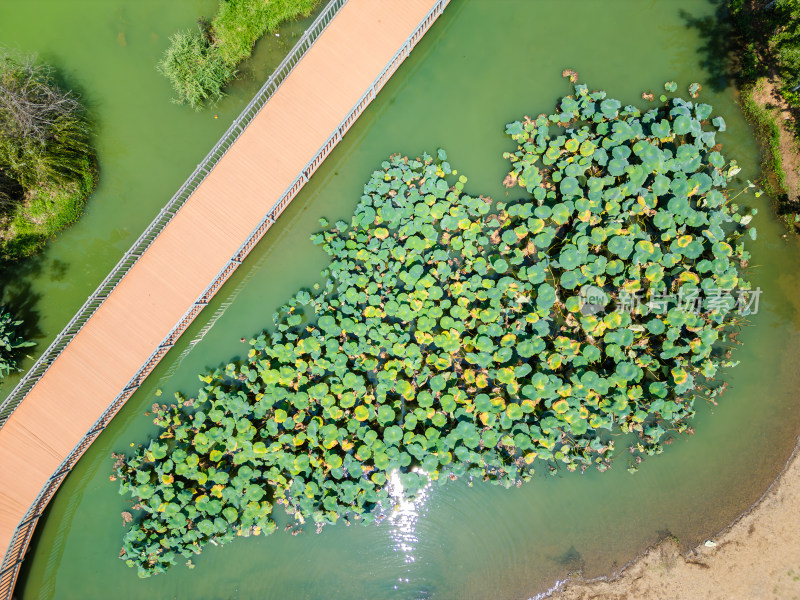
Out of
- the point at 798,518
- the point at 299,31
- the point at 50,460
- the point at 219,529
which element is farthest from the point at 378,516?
the point at 299,31

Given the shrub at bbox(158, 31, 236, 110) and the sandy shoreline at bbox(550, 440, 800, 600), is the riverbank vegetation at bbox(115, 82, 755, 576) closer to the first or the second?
the sandy shoreline at bbox(550, 440, 800, 600)

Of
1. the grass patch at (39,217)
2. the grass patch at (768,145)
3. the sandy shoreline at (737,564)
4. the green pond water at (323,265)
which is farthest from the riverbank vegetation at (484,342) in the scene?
the grass patch at (39,217)

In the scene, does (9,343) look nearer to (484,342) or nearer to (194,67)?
(194,67)

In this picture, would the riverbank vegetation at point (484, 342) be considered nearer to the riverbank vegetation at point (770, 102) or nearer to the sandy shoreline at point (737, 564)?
the riverbank vegetation at point (770, 102)

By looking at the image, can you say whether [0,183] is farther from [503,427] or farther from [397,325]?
[503,427]

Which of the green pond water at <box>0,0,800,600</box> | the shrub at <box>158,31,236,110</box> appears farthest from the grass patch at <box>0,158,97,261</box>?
the shrub at <box>158,31,236,110</box>

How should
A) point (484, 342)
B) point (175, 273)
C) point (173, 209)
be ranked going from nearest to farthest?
point (484, 342) → point (175, 273) → point (173, 209)

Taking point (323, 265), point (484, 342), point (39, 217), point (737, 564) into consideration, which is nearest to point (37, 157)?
point (39, 217)
